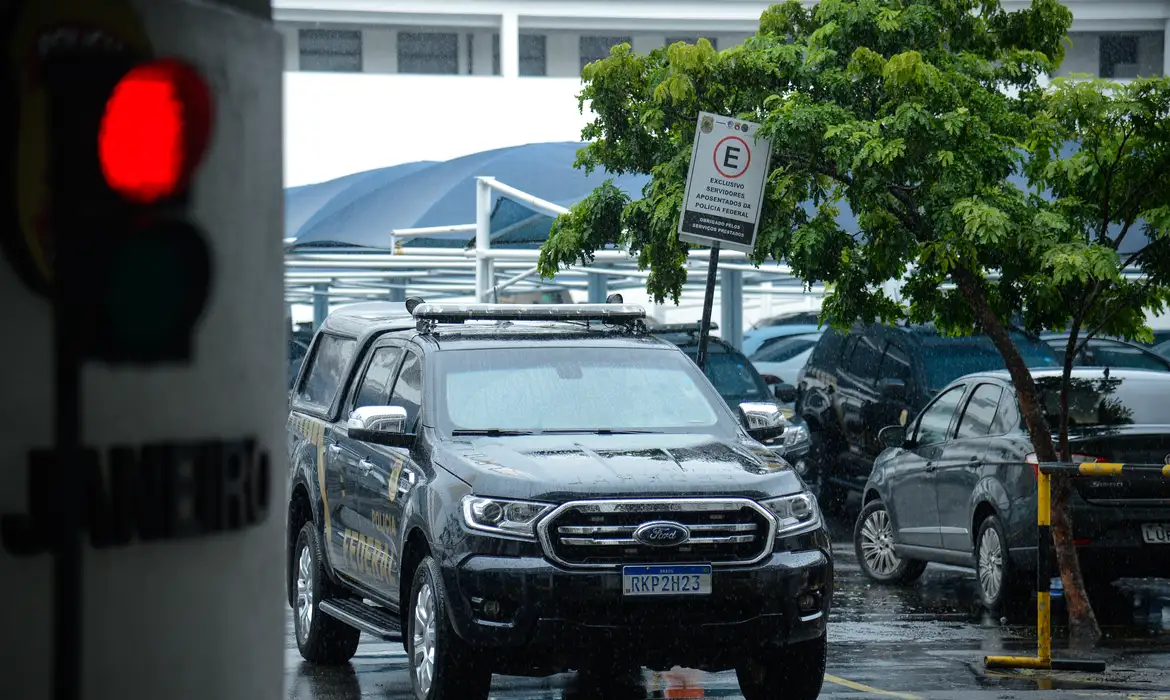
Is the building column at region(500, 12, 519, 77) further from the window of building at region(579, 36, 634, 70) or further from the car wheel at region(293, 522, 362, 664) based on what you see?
the car wheel at region(293, 522, 362, 664)

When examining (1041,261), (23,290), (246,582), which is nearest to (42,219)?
(23,290)

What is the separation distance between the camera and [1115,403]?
11.9 m

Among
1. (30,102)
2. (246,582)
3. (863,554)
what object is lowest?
(863,554)

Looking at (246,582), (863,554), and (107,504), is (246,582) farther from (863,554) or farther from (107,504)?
(863,554)

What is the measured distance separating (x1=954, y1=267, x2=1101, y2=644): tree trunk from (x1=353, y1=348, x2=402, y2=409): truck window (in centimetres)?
352

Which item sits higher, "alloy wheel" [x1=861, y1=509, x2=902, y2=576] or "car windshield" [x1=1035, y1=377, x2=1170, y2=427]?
→ "car windshield" [x1=1035, y1=377, x2=1170, y2=427]

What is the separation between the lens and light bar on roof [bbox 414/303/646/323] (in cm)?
974

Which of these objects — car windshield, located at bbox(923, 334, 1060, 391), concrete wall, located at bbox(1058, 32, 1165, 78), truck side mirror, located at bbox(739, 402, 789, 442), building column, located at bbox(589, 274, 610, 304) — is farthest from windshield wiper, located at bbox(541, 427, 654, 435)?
concrete wall, located at bbox(1058, 32, 1165, 78)

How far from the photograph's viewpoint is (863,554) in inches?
576

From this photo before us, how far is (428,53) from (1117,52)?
17870 millimetres

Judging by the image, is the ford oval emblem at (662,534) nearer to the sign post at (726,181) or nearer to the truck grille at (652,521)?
the truck grille at (652,521)

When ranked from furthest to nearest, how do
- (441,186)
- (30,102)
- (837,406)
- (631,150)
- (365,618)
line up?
(441,186)
(837,406)
(631,150)
(365,618)
(30,102)

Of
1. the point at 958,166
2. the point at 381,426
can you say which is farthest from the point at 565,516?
the point at 958,166

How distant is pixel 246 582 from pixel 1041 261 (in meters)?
7.88
